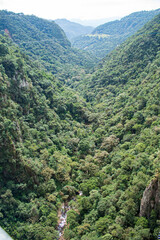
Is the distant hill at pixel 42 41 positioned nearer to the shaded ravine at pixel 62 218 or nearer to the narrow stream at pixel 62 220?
the shaded ravine at pixel 62 218

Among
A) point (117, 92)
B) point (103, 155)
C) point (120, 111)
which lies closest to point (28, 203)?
point (103, 155)

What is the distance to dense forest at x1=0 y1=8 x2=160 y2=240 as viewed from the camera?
25766 mm

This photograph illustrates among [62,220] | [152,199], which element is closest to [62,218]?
[62,220]

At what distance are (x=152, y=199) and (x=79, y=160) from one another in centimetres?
2639

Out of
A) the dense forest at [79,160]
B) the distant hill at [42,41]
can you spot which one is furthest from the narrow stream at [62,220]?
the distant hill at [42,41]

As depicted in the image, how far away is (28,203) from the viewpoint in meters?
32.6

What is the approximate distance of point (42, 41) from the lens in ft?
416

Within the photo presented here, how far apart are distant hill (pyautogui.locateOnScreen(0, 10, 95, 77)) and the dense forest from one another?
51.5 metres

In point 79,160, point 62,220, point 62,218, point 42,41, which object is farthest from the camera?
point 42,41

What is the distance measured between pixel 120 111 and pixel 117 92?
53.8ft

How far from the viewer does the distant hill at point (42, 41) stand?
351 feet

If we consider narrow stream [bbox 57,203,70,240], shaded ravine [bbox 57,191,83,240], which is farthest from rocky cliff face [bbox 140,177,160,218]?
narrow stream [bbox 57,203,70,240]

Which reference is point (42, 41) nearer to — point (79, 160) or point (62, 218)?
point (79, 160)

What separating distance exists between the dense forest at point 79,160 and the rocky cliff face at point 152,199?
105mm
